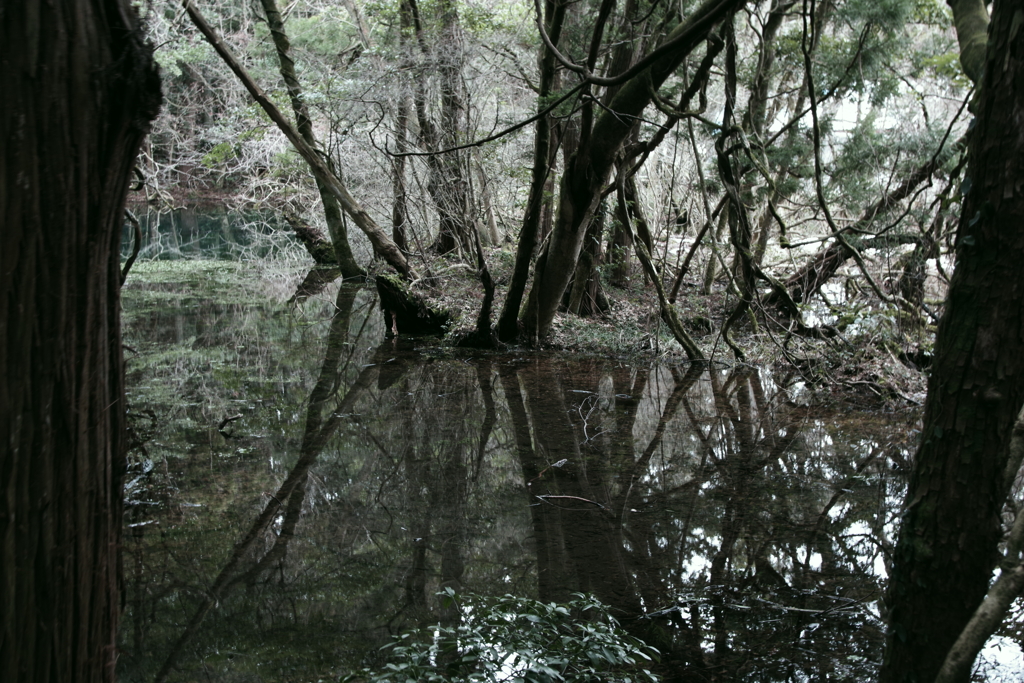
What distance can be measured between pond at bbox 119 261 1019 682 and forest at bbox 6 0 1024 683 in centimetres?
4

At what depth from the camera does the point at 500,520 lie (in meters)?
4.99

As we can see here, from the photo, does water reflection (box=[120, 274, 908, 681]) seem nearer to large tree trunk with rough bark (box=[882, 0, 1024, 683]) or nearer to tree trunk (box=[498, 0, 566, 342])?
large tree trunk with rough bark (box=[882, 0, 1024, 683])

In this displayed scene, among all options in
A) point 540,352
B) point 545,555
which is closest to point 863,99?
point 540,352

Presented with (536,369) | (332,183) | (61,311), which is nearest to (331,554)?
(61,311)

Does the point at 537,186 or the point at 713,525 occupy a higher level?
the point at 537,186

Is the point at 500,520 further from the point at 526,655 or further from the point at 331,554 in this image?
the point at 526,655

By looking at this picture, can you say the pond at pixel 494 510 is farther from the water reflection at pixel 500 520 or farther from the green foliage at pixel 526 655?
the green foliage at pixel 526 655

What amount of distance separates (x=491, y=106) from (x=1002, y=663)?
Answer: 978cm

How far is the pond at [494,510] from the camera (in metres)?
3.65

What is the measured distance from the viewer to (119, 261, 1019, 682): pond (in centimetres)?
365

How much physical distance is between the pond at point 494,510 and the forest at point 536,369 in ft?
0.12

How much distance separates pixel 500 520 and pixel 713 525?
4.58ft

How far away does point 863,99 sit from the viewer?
9.23 m

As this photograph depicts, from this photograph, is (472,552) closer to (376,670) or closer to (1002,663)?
(376,670)
